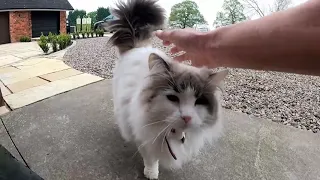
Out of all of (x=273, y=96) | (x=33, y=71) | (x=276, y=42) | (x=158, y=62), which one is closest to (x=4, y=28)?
(x=33, y=71)

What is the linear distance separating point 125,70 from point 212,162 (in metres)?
0.93

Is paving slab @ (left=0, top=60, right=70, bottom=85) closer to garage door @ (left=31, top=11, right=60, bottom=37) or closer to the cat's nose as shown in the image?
the cat's nose

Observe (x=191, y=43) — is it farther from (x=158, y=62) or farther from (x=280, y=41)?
(x=280, y=41)

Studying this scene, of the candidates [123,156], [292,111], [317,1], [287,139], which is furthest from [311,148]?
Result: [317,1]

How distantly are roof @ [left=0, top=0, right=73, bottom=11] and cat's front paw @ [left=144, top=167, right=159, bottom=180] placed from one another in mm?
11888

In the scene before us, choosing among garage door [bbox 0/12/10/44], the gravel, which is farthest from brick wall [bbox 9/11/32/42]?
the gravel

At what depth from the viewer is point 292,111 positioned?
2779 mm

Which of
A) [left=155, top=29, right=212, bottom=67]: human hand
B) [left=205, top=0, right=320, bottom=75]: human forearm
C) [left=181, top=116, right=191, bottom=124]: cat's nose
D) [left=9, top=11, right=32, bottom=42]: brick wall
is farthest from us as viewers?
[left=9, top=11, right=32, bottom=42]: brick wall

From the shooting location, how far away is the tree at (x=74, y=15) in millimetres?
12225

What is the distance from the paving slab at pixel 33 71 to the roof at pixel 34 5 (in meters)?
7.89

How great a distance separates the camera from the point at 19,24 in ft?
37.5

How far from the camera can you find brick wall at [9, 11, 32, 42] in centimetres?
1116

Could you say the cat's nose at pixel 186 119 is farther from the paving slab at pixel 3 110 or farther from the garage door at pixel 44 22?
the garage door at pixel 44 22

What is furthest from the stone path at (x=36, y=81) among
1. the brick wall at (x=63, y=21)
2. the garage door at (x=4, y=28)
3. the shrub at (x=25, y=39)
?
the brick wall at (x=63, y=21)
